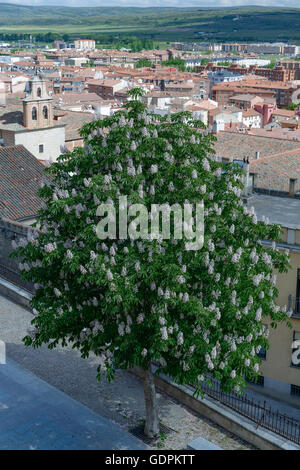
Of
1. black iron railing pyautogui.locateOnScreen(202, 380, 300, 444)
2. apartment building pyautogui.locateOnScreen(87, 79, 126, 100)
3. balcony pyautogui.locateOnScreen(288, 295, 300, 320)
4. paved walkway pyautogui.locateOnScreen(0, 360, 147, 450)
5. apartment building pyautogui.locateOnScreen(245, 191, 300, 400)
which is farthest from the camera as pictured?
apartment building pyautogui.locateOnScreen(87, 79, 126, 100)

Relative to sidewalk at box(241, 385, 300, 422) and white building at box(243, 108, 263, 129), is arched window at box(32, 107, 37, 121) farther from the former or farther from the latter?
white building at box(243, 108, 263, 129)

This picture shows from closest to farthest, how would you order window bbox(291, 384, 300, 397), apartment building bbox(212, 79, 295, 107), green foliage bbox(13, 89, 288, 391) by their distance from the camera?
green foliage bbox(13, 89, 288, 391) → window bbox(291, 384, 300, 397) → apartment building bbox(212, 79, 295, 107)

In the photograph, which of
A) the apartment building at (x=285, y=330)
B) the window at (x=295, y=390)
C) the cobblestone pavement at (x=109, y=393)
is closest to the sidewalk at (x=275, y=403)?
the apartment building at (x=285, y=330)

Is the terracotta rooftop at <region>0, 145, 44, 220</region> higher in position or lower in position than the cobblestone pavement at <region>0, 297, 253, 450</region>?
higher

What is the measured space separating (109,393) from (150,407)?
2.95m

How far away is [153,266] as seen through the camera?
14070 mm

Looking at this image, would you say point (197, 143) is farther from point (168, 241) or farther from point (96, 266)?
point (96, 266)

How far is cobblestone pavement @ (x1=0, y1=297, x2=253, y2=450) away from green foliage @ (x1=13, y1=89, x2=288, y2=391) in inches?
104

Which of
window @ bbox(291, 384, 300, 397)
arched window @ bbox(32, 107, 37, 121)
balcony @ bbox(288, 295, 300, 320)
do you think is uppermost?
arched window @ bbox(32, 107, 37, 121)

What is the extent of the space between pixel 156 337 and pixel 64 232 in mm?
3828

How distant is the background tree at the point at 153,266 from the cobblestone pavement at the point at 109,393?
1632 millimetres

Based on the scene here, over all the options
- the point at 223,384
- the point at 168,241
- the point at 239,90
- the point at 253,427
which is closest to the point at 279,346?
the point at 253,427

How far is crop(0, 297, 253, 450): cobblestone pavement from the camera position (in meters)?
17.1

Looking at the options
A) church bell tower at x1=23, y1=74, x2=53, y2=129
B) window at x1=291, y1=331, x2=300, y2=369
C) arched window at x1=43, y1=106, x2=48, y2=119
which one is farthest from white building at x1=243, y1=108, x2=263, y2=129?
window at x1=291, y1=331, x2=300, y2=369
